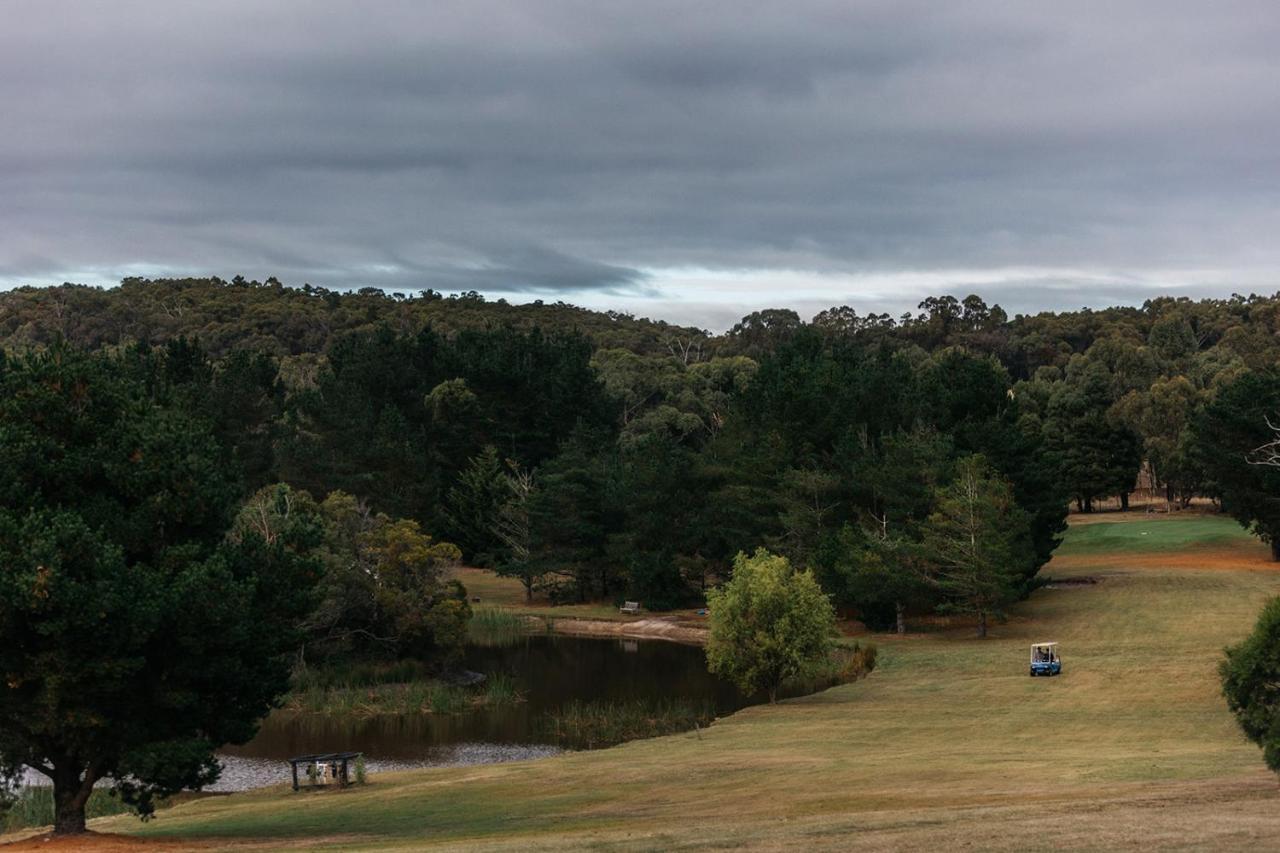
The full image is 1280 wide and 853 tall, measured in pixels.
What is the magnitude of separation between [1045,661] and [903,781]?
25.9 meters

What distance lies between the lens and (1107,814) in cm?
2030

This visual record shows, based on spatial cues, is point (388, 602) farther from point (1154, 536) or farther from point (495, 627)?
point (1154, 536)

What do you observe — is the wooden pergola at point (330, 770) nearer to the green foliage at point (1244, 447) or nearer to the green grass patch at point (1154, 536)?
the green foliage at point (1244, 447)

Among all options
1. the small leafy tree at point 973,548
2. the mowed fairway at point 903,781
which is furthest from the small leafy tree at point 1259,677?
the small leafy tree at point 973,548

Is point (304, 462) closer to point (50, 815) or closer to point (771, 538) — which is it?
point (771, 538)

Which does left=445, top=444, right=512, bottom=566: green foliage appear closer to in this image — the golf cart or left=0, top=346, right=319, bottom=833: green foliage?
the golf cart

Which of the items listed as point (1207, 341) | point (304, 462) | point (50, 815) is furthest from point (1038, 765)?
point (1207, 341)

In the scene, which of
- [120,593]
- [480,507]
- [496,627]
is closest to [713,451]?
[496,627]

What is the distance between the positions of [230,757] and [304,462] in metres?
43.6

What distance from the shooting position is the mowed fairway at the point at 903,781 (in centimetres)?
2017

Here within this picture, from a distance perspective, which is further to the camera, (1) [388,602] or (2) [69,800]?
(1) [388,602]

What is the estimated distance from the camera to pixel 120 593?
78.1ft

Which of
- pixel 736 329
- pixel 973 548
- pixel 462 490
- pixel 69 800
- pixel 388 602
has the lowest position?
pixel 69 800

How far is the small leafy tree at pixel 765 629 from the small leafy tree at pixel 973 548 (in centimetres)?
1569
